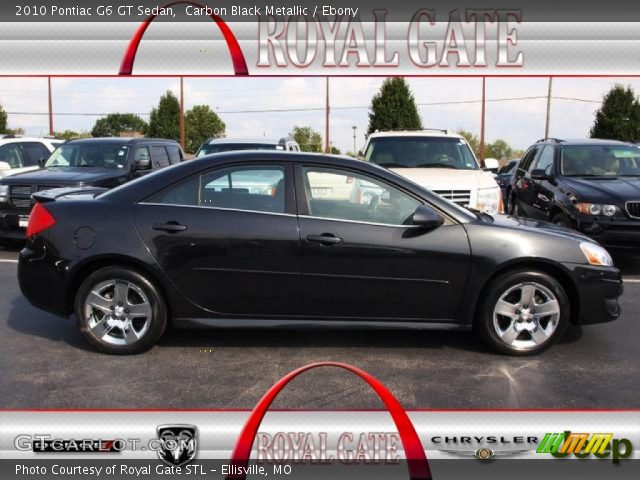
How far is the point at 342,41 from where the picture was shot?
460 centimetres

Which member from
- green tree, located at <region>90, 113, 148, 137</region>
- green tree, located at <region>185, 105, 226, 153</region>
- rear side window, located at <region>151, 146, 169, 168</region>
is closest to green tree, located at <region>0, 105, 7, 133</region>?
green tree, located at <region>185, 105, 226, 153</region>

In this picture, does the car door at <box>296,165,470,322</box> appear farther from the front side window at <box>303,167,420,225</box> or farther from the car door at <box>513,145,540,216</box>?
the car door at <box>513,145,540,216</box>

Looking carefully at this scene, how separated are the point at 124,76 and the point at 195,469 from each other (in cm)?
333

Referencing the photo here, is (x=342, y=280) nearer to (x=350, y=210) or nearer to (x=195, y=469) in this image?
(x=350, y=210)

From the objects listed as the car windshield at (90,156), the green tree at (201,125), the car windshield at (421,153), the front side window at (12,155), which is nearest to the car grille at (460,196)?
the car windshield at (421,153)

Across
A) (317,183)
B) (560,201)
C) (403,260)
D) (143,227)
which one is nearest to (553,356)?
(403,260)

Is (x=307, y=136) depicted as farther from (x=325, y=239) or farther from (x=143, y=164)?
(x=325, y=239)

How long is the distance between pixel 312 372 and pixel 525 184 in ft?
22.9

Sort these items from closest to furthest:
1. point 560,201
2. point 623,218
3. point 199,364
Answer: point 199,364, point 623,218, point 560,201

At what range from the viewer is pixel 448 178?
802cm

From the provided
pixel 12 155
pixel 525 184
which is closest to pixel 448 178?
pixel 525 184

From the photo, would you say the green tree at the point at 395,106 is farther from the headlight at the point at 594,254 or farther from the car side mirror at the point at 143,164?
the headlight at the point at 594,254

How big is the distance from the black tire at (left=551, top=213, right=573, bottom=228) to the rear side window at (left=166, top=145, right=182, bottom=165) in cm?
686

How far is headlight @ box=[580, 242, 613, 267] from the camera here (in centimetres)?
475
